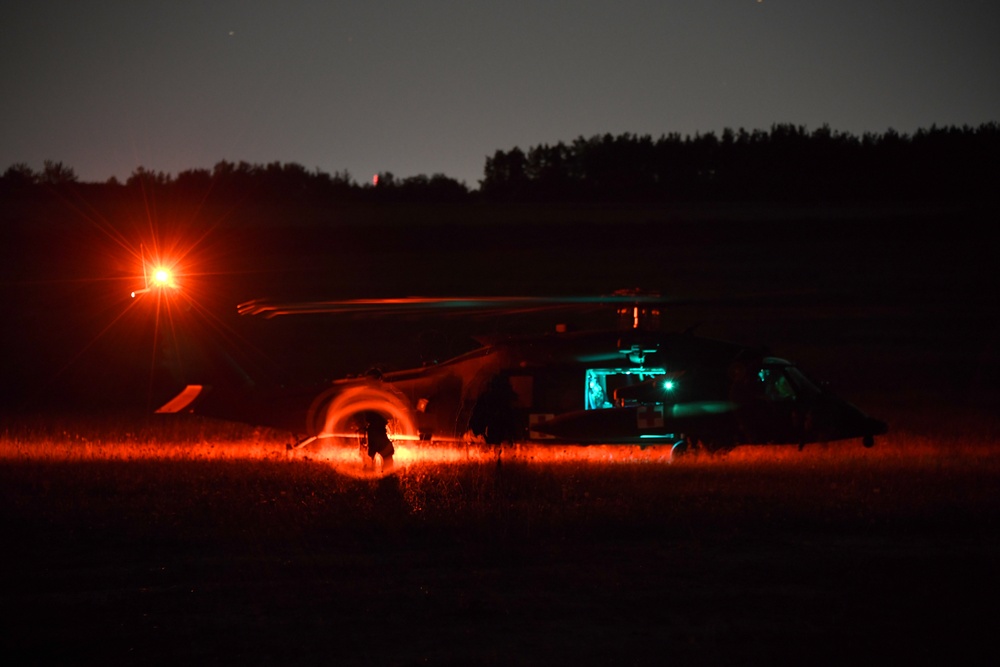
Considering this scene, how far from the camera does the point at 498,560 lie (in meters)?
7.03

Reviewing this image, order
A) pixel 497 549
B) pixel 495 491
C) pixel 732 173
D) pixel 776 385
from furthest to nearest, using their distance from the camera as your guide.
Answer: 1. pixel 732 173
2. pixel 776 385
3. pixel 495 491
4. pixel 497 549

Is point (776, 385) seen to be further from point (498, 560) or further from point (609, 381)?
point (498, 560)

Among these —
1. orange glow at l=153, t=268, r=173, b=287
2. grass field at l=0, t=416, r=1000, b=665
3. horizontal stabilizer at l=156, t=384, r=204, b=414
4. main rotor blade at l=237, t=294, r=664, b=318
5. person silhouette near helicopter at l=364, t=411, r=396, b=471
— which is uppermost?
orange glow at l=153, t=268, r=173, b=287

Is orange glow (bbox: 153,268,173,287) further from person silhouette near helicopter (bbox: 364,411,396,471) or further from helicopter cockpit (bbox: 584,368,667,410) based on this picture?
helicopter cockpit (bbox: 584,368,667,410)

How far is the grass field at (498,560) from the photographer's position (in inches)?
204

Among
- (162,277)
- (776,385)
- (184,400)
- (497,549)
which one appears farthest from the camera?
(184,400)

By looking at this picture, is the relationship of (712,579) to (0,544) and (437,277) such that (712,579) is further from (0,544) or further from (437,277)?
(437,277)

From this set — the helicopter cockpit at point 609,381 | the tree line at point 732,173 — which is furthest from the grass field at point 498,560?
→ the tree line at point 732,173

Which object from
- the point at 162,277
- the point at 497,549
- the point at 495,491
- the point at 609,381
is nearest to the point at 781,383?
the point at 609,381

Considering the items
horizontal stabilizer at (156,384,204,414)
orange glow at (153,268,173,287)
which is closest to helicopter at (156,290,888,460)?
orange glow at (153,268,173,287)

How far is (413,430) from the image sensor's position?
12938 millimetres

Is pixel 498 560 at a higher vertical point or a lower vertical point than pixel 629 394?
lower

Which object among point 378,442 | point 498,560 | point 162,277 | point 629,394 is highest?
point 162,277

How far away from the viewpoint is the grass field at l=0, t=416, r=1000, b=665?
518cm
